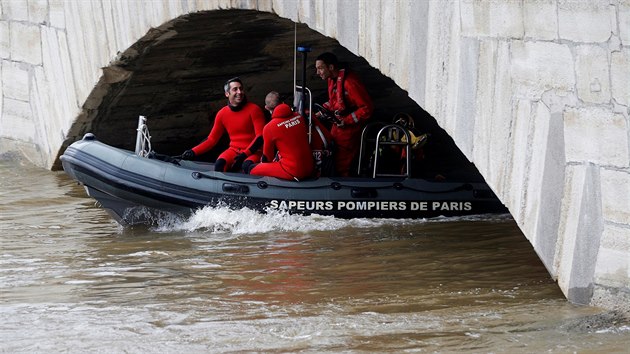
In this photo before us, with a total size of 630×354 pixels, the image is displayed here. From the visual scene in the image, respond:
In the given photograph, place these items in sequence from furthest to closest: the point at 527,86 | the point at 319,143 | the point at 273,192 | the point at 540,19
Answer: the point at 319,143, the point at 273,192, the point at 527,86, the point at 540,19

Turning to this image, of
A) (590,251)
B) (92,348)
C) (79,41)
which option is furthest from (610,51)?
(79,41)

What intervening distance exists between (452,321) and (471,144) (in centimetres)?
104

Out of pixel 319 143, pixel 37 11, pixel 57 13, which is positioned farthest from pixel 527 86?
pixel 37 11

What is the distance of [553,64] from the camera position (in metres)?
5.83

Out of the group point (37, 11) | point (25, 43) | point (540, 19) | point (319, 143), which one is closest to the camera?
point (540, 19)

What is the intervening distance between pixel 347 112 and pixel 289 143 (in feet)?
3.48

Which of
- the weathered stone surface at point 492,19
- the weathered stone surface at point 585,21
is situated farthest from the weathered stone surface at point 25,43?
the weathered stone surface at point 585,21

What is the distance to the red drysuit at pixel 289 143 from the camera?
9719mm

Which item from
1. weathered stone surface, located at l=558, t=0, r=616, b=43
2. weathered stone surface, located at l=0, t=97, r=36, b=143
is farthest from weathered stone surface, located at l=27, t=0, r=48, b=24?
weathered stone surface, located at l=558, t=0, r=616, b=43

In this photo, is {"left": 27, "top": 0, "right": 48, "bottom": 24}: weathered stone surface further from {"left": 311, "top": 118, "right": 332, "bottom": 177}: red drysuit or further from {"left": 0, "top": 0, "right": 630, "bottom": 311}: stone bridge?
{"left": 311, "top": 118, "right": 332, "bottom": 177}: red drysuit

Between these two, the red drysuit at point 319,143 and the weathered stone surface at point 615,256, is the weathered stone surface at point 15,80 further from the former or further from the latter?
the weathered stone surface at point 615,256

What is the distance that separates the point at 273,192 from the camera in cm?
966

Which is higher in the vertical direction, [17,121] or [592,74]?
[592,74]

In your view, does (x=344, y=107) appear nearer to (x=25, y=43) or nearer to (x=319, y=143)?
(x=319, y=143)
